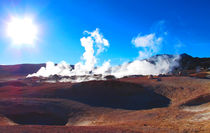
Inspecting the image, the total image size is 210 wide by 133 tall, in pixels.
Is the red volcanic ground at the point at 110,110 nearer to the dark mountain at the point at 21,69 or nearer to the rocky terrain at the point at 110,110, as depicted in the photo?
the rocky terrain at the point at 110,110

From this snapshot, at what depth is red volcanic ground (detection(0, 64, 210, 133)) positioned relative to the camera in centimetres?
872

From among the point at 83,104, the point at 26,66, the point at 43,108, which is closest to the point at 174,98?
the point at 83,104

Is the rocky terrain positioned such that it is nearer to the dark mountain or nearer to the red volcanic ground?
the red volcanic ground

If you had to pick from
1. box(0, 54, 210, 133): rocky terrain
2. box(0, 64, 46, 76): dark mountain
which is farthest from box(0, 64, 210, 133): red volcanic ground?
box(0, 64, 46, 76): dark mountain

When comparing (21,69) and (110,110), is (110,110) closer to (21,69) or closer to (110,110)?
(110,110)

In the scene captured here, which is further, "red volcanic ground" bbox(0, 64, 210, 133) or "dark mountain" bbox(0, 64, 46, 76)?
"dark mountain" bbox(0, 64, 46, 76)

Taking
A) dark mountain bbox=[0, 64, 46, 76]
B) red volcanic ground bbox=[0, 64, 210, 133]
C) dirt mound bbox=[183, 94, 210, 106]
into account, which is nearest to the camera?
red volcanic ground bbox=[0, 64, 210, 133]

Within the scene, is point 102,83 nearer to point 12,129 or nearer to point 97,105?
point 97,105

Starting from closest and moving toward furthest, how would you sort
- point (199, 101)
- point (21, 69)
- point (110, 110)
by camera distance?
1. point (199, 101)
2. point (110, 110)
3. point (21, 69)

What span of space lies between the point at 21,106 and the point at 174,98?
1425cm

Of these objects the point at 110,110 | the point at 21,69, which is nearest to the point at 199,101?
the point at 110,110

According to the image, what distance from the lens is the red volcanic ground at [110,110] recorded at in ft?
28.6

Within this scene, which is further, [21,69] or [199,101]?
[21,69]

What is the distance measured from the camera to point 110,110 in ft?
49.9
